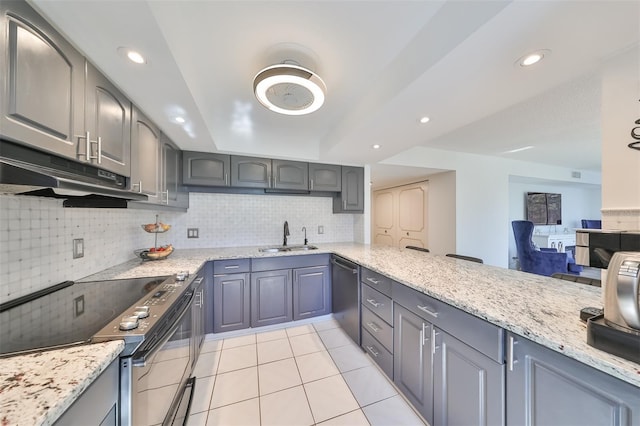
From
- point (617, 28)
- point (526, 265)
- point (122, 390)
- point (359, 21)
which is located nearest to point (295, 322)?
point (122, 390)

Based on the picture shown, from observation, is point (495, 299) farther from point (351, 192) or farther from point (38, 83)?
point (351, 192)

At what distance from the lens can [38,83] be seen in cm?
85

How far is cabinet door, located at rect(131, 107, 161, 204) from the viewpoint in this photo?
4.99 ft

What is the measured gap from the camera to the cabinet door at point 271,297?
7.90 ft

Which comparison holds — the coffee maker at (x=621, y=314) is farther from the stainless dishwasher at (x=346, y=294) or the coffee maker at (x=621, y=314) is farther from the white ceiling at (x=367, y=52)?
the stainless dishwasher at (x=346, y=294)

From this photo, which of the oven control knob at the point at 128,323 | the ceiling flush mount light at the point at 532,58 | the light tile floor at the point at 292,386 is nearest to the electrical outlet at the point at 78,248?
the oven control knob at the point at 128,323

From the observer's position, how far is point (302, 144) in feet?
9.54

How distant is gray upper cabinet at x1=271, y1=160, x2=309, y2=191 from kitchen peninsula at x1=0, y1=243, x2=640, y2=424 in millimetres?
1258

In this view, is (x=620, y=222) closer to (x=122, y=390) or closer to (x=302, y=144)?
(x=122, y=390)

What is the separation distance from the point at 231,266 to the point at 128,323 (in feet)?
4.82

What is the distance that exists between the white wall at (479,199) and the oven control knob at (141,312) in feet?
11.1

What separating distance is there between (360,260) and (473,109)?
145cm

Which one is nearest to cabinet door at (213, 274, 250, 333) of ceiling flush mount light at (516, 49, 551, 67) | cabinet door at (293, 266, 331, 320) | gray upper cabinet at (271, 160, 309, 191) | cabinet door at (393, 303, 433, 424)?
cabinet door at (293, 266, 331, 320)

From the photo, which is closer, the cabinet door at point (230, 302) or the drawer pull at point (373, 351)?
the drawer pull at point (373, 351)
